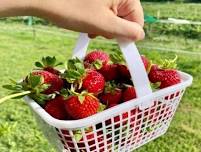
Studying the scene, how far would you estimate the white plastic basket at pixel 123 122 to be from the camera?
939 mm

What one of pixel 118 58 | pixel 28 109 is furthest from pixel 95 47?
pixel 118 58

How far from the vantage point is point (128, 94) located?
41.7 inches

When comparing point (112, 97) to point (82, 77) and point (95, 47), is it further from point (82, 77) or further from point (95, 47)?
point (95, 47)

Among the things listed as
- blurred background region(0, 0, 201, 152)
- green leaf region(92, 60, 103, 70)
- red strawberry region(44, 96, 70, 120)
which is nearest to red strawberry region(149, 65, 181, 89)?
green leaf region(92, 60, 103, 70)

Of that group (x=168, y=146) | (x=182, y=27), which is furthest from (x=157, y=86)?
(x=182, y=27)

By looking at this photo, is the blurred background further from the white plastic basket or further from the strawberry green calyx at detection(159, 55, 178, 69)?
the strawberry green calyx at detection(159, 55, 178, 69)

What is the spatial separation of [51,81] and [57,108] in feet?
0.24

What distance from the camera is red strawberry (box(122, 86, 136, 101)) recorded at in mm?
1041

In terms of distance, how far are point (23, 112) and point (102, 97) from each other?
172cm

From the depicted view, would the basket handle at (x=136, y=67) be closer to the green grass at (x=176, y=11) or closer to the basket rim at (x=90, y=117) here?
the basket rim at (x=90, y=117)

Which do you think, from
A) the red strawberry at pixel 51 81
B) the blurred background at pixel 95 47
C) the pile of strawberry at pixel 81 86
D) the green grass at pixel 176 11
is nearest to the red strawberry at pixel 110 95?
the pile of strawberry at pixel 81 86

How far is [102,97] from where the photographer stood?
1094 mm

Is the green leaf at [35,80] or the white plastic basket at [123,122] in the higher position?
the green leaf at [35,80]

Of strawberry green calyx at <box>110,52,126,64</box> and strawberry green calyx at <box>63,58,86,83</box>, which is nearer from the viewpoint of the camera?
A: strawberry green calyx at <box>63,58,86,83</box>
